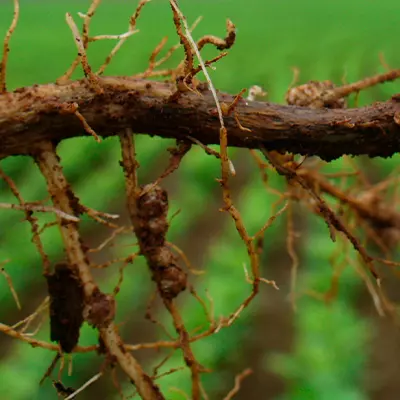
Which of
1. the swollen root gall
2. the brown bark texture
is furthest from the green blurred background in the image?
the brown bark texture

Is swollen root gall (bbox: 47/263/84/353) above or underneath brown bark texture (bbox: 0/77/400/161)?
underneath

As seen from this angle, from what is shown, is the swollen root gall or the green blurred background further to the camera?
the green blurred background

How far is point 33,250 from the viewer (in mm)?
2820

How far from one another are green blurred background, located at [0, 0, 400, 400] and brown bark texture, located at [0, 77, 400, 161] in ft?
0.92

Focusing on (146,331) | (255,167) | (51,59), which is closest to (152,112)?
(146,331)

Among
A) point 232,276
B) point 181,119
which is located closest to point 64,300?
point 181,119

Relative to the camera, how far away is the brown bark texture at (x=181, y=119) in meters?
0.86

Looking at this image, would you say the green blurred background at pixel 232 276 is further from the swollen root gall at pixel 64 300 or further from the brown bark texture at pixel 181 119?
the brown bark texture at pixel 181 119

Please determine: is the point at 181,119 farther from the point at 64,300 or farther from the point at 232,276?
the point at 232,276

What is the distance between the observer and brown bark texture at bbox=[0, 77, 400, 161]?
864 millimetres

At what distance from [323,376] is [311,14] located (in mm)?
5085

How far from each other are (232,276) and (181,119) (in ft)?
6.25

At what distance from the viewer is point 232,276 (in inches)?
107

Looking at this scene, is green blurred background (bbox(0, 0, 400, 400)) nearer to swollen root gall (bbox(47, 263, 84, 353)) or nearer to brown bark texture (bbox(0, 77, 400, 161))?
swollen root gall (bbox(47, 263, 84, 353))
